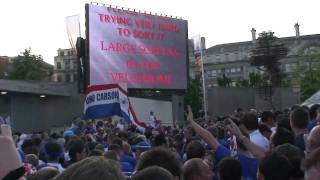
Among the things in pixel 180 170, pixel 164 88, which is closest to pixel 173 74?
pixel 164 88

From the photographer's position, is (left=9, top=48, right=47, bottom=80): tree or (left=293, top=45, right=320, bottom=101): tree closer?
(left=293, top=45, right=320, bottom=101): tree

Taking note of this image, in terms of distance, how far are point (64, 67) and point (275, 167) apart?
481 ft

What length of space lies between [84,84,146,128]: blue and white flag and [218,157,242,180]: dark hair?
843 cm

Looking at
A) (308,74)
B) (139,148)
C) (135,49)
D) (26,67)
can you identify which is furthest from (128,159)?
(26,67)

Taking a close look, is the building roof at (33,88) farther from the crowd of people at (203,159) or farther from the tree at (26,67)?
the tree at (26,67)

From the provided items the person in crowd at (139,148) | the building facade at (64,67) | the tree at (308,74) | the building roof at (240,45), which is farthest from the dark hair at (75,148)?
the building facade at (64,67)

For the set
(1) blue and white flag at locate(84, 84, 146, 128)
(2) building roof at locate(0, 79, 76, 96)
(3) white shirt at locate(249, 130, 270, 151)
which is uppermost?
(2) building roof at locate(0, 79, 76, 96)

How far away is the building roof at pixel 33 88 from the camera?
102 ft

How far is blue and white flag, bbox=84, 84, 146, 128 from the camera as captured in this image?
43.4 ft

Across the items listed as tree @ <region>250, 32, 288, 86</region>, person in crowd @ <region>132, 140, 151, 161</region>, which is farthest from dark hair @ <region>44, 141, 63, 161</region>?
tree @ <region>250, 32, 288, 86</region>

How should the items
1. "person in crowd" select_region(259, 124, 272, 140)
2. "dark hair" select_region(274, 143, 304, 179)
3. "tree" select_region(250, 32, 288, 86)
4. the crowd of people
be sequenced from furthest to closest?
"tree" select_region(250, 32, 288, 86) < "person in crowd" select_region(259, 124, 272, 140) < "dark hair" select_region(274, 143, 304, 179) < the crowd of people

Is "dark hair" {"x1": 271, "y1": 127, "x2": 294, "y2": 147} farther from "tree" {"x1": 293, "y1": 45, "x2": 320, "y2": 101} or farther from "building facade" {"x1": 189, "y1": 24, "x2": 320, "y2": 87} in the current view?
"building facade" {"x1": 189, "y1": 24, "x2": 320, "y2": 87}

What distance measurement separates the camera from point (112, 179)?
206 centimetres

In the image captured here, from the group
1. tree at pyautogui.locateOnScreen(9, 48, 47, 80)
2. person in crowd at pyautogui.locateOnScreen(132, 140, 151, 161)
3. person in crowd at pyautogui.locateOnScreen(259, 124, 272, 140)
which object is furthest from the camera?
tree at pyautogui.locateOnScreen(9, 48, 47, 80)
